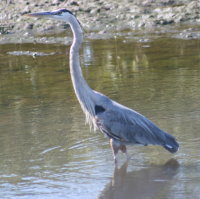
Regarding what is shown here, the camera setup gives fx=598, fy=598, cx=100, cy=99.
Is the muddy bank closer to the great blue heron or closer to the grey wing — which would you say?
the great blue heron

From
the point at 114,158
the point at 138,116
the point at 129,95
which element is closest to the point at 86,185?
the point at 114,158

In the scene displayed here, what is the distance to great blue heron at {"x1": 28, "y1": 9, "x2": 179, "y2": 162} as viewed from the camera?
677cm

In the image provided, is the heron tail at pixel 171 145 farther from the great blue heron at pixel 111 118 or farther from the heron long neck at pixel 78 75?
the heron long neck at pixel 78 75

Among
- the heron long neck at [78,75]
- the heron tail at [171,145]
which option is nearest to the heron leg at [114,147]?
the heron long neck at [78,75]

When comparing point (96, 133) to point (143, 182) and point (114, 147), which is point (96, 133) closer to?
point (114, 147)

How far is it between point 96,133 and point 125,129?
1067mm

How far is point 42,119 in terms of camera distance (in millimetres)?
8570

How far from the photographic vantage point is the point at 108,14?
56.2 feet

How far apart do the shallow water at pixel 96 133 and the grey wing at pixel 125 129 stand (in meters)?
0.24

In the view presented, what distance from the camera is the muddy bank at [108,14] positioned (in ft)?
54.1

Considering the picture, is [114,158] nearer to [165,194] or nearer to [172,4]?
[165,194]

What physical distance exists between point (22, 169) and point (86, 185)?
0.92m

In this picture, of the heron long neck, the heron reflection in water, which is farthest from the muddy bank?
the heron reflection in water

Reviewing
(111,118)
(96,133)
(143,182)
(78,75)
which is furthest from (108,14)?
(143,182)
